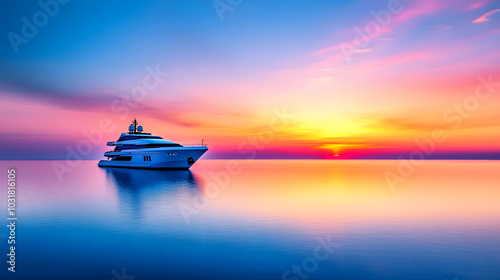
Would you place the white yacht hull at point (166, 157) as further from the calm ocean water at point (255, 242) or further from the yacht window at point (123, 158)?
the calm ocean water at point (255, 242)

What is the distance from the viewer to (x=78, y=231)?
18469 millimetres

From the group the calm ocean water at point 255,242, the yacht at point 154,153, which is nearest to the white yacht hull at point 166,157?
the yacht at point 154,153

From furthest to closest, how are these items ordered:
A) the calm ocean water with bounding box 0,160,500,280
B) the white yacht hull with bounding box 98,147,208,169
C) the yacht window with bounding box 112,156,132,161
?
the yacht window with bounding box 112,156,132,161, the white yacht hull with bounding box 98,147,208,169, the calm ocean water with bounding box 0,160,500,280

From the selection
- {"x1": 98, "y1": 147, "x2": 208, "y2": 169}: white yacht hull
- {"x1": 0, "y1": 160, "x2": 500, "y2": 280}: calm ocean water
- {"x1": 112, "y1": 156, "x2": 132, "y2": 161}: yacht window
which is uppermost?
Result: {"x1": 112, "y1": 156, "x2": 132, "y2": 161}: yacht window

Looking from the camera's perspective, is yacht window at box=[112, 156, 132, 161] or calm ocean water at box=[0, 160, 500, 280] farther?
yacht window at box=[112, 156, 132, 161]

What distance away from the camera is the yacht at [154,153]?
6912cm

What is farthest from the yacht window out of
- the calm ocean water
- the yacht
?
the calm ocean water

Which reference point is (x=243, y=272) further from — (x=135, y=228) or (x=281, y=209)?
(x=281, y=209)

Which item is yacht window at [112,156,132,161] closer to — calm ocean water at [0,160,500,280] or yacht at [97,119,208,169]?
yacht at [97,119,208,169]

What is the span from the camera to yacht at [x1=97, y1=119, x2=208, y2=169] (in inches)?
2721

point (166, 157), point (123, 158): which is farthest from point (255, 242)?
point (123, 158)

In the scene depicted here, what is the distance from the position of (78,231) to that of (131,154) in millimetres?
60977

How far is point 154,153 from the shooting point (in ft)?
230

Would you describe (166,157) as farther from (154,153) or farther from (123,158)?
(123,158)
